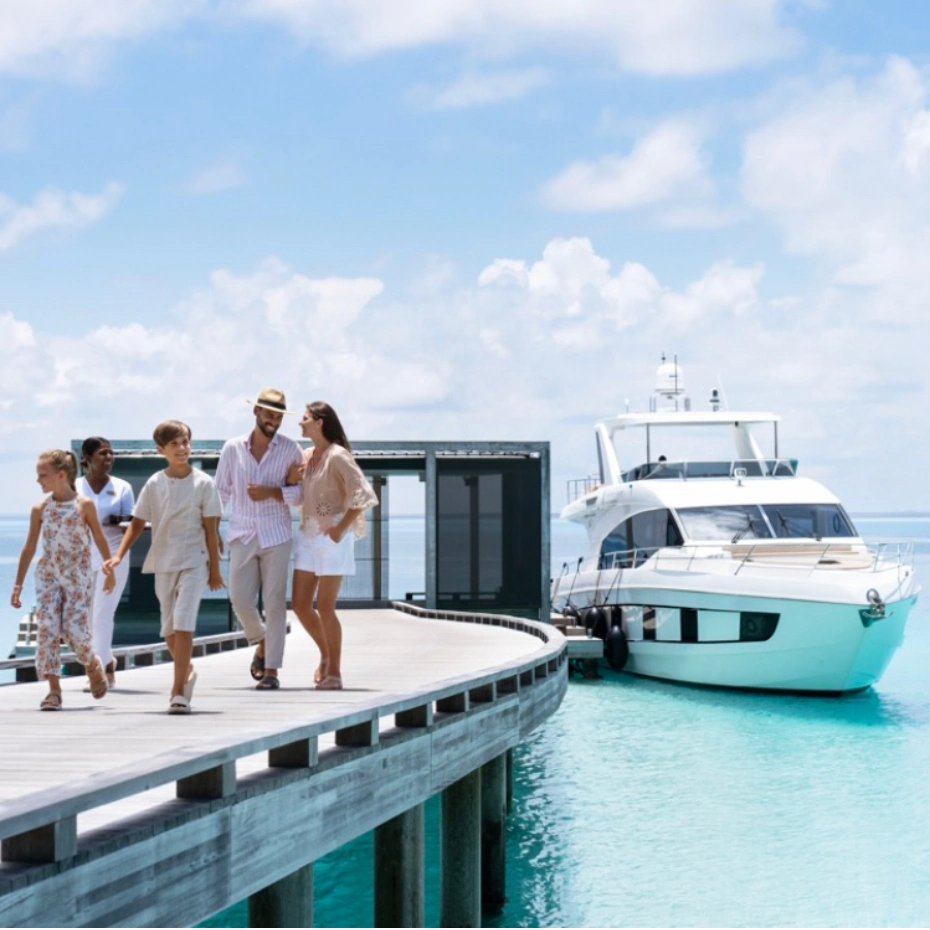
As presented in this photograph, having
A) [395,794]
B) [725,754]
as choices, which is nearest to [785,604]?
[725,754]

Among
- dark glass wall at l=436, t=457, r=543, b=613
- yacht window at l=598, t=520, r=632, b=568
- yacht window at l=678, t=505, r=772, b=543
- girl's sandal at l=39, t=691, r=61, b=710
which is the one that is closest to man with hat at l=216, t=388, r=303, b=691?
girl's sandal at l=39, t=691, r=61, b=710

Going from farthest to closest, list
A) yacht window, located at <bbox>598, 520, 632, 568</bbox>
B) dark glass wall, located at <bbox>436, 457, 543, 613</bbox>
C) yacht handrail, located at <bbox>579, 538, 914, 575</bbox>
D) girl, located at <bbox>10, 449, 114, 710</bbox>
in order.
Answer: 1. yacht window, located at <bbox>598, 520, 632, 568</bbox>
2. yacht handrail, located at <bbox>579, 538, 914, 575</bbox>
3. dark glass wall, located at <bbox>436, 457, 543, 613</bbox>
4. girl, located at <bbox>10, 449, 114, 710</bbox>

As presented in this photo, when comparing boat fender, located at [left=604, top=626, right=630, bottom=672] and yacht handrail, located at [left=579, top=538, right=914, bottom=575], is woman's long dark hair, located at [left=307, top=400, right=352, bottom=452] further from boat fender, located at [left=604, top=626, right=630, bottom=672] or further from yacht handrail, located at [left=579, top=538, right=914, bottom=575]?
boat fender, located at [left=604, top=626, right=630, bottom=672]

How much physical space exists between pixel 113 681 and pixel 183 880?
573 cm

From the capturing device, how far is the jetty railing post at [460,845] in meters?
10.6

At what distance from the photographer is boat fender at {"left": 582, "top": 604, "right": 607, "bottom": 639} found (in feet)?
104

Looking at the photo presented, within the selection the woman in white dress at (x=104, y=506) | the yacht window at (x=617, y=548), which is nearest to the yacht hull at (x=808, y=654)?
the yacht window at (x=617, y=548)

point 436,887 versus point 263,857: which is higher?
point 263,857

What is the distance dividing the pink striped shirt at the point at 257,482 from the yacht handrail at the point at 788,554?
62.5ft

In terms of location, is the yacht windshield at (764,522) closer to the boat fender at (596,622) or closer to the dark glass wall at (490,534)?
the boat fender at (596,622)

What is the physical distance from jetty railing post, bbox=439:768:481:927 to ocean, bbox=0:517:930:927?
111 centimetres

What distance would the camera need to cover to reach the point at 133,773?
4.88 m

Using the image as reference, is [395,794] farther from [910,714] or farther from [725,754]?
[910,714]

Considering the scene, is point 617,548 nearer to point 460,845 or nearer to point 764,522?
point 764,522
